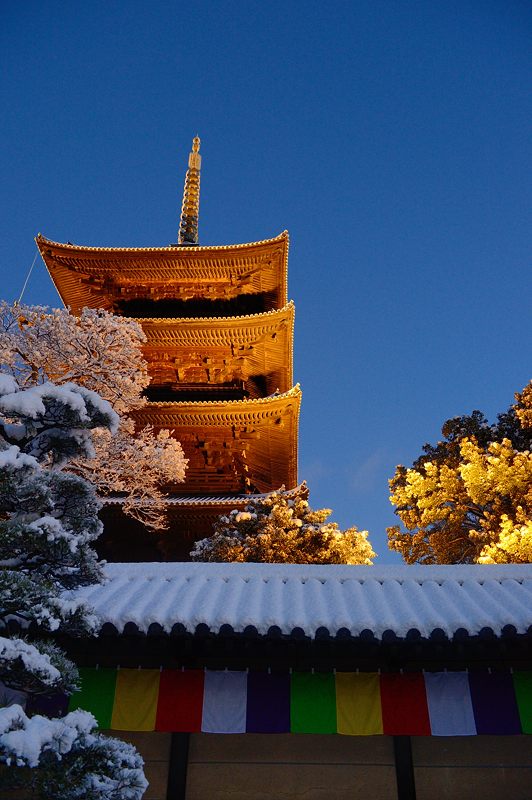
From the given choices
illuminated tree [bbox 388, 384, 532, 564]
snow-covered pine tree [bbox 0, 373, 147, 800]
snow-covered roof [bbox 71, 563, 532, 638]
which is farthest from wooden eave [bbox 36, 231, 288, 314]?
snow-covered pine tree [bbox 0, 373, 147, 800]

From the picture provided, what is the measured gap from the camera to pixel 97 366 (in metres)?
12.8

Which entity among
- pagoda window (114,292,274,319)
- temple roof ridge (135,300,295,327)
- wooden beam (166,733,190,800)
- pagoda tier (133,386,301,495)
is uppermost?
pagoda window (114,292,274,319)

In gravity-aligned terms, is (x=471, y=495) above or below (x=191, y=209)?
below

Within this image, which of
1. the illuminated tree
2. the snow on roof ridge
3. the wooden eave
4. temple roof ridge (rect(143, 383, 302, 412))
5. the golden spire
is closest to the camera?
the snow on roof ridge

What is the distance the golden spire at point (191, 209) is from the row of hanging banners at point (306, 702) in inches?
744

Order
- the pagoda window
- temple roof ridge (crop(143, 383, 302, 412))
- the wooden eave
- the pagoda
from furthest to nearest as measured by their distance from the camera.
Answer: the pagoda window < the wooden eave < temple roof ridge (crop(143, 383, 302, 412)) < the pagoda

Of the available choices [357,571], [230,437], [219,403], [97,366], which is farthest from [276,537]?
[357,571]

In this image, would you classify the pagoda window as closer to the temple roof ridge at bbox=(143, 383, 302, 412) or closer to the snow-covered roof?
the temple roof ridge at bbox=(143, 383, 302, 412)

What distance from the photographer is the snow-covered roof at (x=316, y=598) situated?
5.23 metres

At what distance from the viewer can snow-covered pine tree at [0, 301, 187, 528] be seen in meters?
12.4

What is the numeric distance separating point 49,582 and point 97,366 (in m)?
8.90

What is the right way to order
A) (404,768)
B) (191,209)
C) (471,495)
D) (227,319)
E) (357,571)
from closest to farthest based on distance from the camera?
1. (404,768)
2. (357,571)
3. (227,319)
4. (471,495)
5. (191,209)

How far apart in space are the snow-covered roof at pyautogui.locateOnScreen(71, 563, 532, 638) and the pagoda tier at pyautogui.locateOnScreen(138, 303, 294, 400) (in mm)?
10401

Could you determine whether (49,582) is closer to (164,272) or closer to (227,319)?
(227,319)
